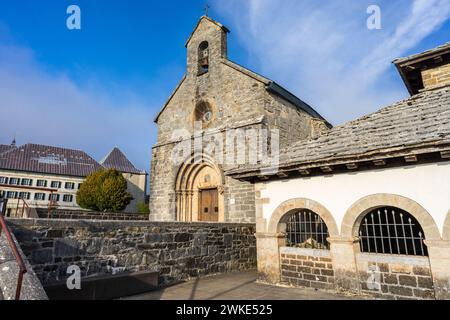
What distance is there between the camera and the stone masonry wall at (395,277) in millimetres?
5121

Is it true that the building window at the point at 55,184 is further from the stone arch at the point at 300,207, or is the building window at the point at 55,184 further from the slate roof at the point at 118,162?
the stone arch at the point at 300,207

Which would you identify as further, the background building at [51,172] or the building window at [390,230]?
the background building at [51,172]

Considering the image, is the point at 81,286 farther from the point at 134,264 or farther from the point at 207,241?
the point at 207,241

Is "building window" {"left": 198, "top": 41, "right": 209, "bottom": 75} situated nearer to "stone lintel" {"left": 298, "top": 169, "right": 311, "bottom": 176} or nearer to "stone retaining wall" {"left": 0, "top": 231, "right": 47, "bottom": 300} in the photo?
"stone lintel" {"left": 298, "top": 169, "right": 311, "bottom": 176}

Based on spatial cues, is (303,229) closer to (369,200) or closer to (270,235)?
(270,235)

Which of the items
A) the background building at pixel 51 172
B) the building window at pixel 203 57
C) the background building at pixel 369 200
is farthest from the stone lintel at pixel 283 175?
the background building at pixel 51 172

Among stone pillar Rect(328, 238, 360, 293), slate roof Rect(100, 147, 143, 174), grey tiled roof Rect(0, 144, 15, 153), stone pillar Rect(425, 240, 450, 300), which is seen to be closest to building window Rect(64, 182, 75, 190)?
slate roof Rect(100, 147, 143, 174)

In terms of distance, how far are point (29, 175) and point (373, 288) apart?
36609mm

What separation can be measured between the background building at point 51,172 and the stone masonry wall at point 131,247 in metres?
26.8

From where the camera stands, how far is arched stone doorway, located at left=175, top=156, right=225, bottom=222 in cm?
1271

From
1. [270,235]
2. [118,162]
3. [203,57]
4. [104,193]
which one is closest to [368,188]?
[270,235]
